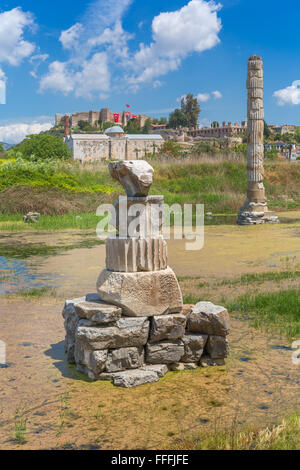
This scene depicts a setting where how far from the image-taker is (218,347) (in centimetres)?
493

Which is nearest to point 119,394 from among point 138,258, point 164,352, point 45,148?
point 164,352

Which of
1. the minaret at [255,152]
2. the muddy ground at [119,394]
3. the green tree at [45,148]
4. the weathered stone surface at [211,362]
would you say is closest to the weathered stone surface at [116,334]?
the muddy ground at [119,394]

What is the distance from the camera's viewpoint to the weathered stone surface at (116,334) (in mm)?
4559

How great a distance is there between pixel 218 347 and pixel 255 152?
15428 millimetres

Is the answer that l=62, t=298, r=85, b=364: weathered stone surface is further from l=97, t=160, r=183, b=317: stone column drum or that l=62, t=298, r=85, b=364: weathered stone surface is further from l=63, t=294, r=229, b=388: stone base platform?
l=97, t=160, r=183, b=317: stone column drum

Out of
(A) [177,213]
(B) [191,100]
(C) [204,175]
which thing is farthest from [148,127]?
(A) [177,213]

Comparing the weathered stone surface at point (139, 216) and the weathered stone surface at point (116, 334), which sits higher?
the weathered stone surface at point (139, 216)

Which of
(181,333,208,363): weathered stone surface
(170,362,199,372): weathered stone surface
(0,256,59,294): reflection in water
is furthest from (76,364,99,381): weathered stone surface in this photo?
(0,256,59,294): reflection in water

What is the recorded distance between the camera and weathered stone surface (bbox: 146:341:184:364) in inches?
189

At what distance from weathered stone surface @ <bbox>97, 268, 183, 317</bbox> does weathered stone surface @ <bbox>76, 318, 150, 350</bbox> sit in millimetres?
120

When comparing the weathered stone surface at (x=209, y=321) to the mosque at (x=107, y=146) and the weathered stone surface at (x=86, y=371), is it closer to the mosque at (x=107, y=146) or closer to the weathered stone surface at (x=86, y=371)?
the weathered stone surface at (x=86, y=371)

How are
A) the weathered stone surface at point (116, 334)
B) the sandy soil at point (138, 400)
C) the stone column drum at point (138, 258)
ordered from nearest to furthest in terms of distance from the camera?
the sandy soil at point (138, 400), the weathered stone surface at point (116, 334), the stone column drum at point (138, 258)
